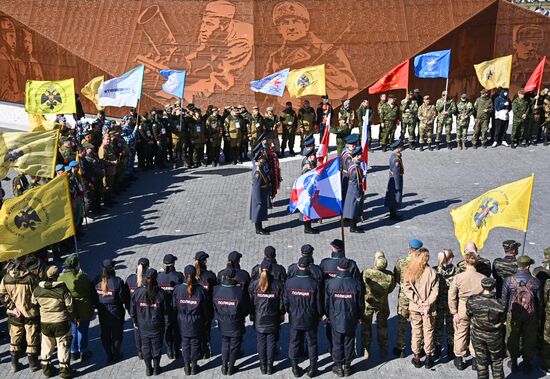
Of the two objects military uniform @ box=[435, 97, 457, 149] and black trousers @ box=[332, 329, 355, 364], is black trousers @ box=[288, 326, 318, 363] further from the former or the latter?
military uniform @ box=[435, 97, 457, 149]

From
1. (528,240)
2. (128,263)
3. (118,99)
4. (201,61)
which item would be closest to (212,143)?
(118,99)

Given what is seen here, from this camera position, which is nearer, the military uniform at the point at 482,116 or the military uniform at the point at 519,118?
the military uniform at the point at 519,118

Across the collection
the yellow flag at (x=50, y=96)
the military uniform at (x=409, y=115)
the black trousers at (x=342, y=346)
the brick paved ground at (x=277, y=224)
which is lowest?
the black trousers at (x=342, y=346)

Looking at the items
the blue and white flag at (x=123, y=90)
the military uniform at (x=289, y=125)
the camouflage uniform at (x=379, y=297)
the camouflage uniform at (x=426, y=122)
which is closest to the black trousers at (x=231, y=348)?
the camouflage uniform at (x=379, y=297)

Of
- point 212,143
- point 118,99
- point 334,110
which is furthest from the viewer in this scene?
point 334,110

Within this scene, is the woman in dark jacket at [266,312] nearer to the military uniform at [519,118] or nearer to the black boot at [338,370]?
the black boot at [338,370]

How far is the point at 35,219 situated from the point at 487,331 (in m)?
5.96

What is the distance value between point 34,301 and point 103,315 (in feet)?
Result: 2.90

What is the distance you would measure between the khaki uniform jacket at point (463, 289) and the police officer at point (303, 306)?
165 cm

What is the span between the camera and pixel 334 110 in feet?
71.9

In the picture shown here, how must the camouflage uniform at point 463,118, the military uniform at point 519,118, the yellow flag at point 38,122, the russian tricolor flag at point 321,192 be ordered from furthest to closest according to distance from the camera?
the camouflage uniform at point 463,118 → the military uniform at point 519,118 → the yellow flag at point 38,122 → the russian tricolor flag at point 321,192

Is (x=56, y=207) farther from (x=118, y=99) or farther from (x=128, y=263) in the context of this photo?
(x=118, y=99)

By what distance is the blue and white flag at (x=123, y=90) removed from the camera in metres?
17.0

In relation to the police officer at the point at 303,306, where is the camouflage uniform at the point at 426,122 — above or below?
above
